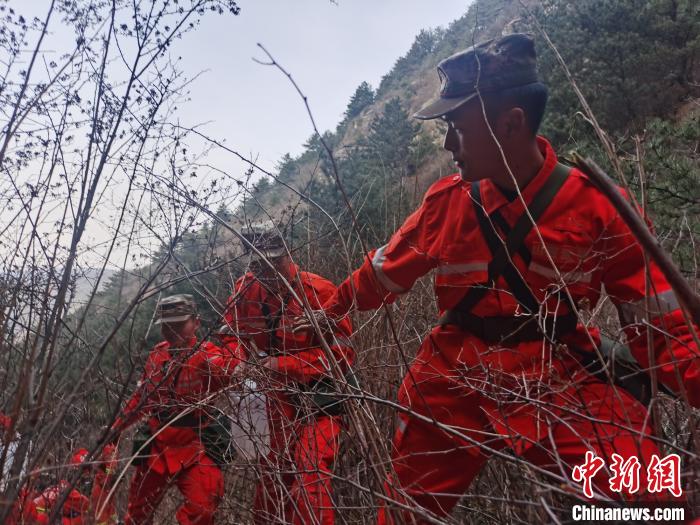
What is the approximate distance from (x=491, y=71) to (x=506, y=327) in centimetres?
100

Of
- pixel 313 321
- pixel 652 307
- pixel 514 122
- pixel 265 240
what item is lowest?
pixel 652 307

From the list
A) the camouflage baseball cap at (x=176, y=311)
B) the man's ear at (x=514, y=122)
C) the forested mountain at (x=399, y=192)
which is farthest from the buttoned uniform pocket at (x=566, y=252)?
the camouflage baseball cap at (x=176, y=311)

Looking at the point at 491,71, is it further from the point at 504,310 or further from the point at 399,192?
the point at 399,192

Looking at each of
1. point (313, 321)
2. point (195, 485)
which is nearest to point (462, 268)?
point (313, 321)

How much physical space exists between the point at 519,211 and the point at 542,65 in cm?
1089

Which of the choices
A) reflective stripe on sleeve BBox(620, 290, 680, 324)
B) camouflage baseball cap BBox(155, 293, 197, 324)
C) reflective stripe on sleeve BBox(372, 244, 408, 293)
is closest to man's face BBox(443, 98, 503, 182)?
reflective stripe on sleeve BBox(372, 244, 408, 293)

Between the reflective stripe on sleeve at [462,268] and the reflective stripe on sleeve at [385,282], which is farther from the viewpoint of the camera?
the reflective stripe on sleeve at [385,282]

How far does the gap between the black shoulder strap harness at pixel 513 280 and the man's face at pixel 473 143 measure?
149 millimetres

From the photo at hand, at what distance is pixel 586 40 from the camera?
1261 centimetres

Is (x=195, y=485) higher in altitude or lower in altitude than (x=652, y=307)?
lower

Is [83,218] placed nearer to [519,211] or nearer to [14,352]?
[14,352]

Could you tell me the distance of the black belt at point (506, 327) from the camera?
1.89 meters

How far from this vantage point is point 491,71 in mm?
2016

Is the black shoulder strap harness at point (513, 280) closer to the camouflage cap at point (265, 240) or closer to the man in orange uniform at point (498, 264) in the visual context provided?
the man in orange uniform at point (498, 264)
